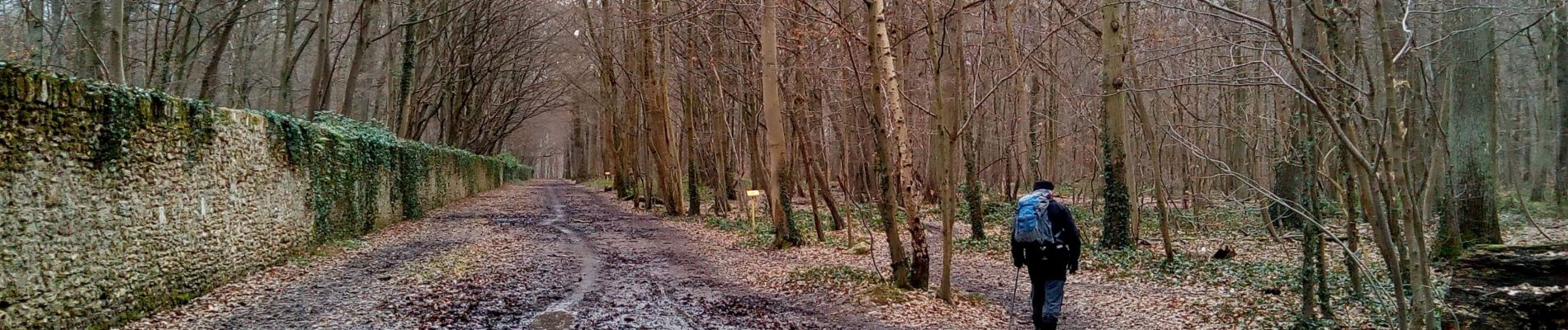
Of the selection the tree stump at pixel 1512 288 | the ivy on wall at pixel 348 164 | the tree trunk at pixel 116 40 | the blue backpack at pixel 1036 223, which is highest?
the tree trunk at pixel 116 40

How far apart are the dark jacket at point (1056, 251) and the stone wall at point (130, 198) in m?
6.73

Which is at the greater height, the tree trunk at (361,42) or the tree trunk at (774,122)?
the tree trunk at (361,42)

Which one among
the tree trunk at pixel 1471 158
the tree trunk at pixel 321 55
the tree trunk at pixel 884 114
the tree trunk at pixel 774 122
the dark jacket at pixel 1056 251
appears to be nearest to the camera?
the dark jacket at pixel 1056 251

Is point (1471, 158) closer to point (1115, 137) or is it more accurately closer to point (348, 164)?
point (1115, 137)

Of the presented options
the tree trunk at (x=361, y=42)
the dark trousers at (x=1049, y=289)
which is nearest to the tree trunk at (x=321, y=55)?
the tree trunk at (x=361, y=42)

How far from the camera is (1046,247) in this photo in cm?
662

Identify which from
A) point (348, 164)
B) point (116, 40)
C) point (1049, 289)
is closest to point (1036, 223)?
point (1049, 289)

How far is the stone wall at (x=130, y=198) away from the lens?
5.48 m

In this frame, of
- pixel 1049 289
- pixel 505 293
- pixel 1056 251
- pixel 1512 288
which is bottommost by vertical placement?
pixel 505 293

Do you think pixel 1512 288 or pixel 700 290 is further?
pixel 700 290

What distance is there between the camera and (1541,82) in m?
25.8

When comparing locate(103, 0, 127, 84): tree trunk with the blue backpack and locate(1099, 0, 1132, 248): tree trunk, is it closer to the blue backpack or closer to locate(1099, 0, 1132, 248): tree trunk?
the blue backpack

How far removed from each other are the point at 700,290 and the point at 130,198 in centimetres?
500

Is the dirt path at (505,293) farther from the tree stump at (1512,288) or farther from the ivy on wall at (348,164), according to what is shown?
the tree stump at (1512,288)
